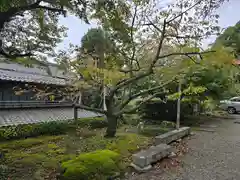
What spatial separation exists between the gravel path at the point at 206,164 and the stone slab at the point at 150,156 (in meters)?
0.24

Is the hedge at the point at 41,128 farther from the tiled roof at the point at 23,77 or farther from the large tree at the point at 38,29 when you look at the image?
the large tree at the point at 38,29

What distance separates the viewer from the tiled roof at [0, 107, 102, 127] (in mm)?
8625

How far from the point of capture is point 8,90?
920cm

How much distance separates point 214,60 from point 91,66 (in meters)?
4.45

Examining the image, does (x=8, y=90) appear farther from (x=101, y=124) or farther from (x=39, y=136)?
(x=101, y=124)

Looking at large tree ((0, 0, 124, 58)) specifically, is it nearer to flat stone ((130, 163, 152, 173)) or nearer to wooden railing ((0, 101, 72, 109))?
wooden railing ((0, 101, 72, 109))

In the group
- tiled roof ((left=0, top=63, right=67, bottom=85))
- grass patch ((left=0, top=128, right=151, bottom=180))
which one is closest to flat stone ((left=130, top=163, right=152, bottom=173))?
grass patch ((left=0, top=128, right=151, bottom=180))

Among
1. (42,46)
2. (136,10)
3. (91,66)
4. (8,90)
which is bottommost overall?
(8,90)

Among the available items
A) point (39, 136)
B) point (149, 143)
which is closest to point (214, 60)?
point (149, 143)

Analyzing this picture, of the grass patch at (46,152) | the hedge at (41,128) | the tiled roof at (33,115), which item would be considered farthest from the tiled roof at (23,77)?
the grass patch at (46,152)

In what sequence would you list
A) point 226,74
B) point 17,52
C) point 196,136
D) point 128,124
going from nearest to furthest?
point 17,52, point 196,136, point 226,74, point 128,124

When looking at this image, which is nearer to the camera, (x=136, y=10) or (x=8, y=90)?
(x=136, y=10)

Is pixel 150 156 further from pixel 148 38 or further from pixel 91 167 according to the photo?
pixel 148 38

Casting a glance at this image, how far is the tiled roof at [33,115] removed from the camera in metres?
8.62
